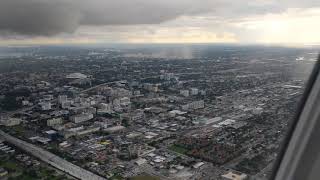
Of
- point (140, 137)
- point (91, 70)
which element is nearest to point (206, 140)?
point (140, 137)

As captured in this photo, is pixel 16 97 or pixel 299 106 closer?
pixel 299 106

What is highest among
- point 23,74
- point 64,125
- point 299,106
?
point 299,106

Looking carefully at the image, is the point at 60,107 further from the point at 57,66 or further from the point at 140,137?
the point at 57,66

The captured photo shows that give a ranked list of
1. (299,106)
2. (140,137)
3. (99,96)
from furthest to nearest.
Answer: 1. (99,96)
2. (140,137)
3. (299,106)

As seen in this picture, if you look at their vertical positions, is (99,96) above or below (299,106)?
below

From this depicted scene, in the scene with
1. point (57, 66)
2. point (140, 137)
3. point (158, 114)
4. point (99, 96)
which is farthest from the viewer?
point (57, 66)

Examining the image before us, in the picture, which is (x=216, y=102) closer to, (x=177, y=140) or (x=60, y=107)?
(x=177, y=140)
